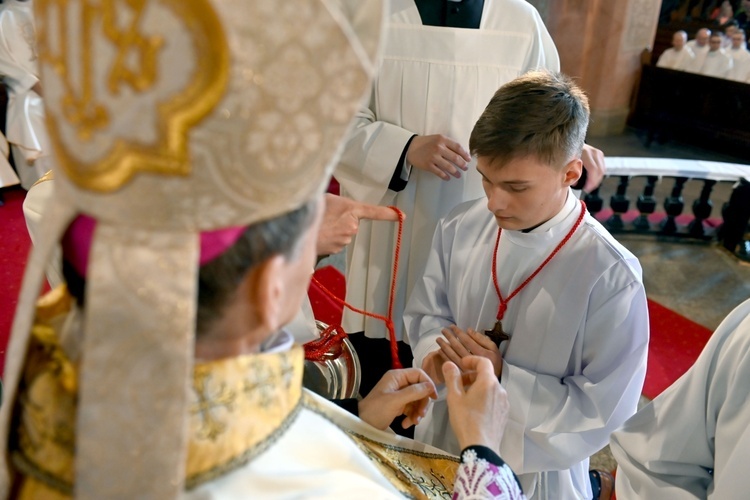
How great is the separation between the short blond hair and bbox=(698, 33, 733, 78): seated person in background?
9400 mm

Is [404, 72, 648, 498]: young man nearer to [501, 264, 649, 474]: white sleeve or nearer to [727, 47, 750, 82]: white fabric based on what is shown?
[501, 264, 649, 474]: white sleeve

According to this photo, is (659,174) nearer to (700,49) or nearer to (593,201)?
(593,201)

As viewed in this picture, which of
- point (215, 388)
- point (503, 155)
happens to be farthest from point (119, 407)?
point (503, 155)

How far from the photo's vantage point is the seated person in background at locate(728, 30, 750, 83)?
9578mm

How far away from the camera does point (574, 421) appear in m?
1.88

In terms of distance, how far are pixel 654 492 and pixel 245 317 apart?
4.38 feet

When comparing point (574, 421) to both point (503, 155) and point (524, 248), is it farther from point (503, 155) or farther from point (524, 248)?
point (503, 155)

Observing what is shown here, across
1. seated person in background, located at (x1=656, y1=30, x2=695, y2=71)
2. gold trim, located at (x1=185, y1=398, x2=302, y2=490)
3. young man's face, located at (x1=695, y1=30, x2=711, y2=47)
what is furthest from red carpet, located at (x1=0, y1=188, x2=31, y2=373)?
young man's face, located at (x1=695, y1=30, x2=711, y2=47)

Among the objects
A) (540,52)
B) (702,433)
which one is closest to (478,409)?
(702,433)

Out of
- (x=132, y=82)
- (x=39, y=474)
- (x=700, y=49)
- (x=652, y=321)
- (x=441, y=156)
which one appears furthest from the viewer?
(x=700, y=49)

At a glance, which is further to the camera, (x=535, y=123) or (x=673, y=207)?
(x=673, y=207)

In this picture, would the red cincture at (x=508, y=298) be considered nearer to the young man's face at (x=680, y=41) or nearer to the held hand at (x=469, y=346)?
the held hand at (x=469, y=346)

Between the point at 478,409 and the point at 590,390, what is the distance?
74 cm

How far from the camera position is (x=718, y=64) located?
9695 millimetres
